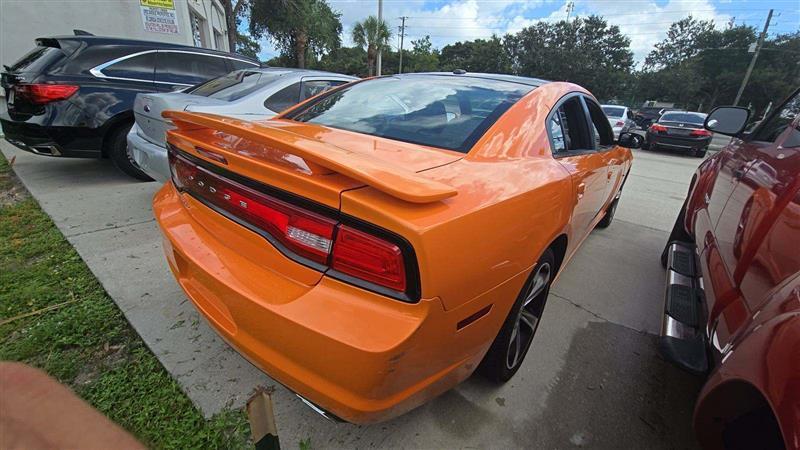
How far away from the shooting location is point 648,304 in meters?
2.99

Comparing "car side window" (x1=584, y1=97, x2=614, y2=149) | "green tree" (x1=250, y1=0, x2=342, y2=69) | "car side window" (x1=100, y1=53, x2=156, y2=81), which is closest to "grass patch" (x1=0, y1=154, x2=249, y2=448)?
"car side window" (x1=100, y1=53, x2=156, y2=81)

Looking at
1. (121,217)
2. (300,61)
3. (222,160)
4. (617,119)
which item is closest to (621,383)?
Answer: (222,160)

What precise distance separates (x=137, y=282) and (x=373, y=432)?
1.94m

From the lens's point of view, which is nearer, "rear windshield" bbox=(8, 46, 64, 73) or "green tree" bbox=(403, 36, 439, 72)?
"rear windshield" bbox=(8, 46, 64, 73)

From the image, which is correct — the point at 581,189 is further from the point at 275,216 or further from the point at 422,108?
the point at 275,216

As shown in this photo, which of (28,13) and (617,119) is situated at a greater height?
(28,13)

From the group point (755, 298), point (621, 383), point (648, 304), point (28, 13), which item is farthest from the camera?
point (28, 13)

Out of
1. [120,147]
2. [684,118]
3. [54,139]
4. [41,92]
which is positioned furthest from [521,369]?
[684,118]

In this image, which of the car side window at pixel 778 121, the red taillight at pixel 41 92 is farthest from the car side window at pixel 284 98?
the car side window at pixel 778 121

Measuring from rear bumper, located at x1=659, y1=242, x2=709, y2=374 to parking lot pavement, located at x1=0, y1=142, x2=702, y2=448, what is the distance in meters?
0.47

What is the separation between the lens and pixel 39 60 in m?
4.23

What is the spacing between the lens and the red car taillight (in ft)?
3.66

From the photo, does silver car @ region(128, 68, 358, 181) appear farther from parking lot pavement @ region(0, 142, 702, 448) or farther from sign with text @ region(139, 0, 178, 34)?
sign with text @ region(139, 0, 178, 34)

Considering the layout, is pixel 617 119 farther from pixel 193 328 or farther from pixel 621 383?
pixel 193 328
